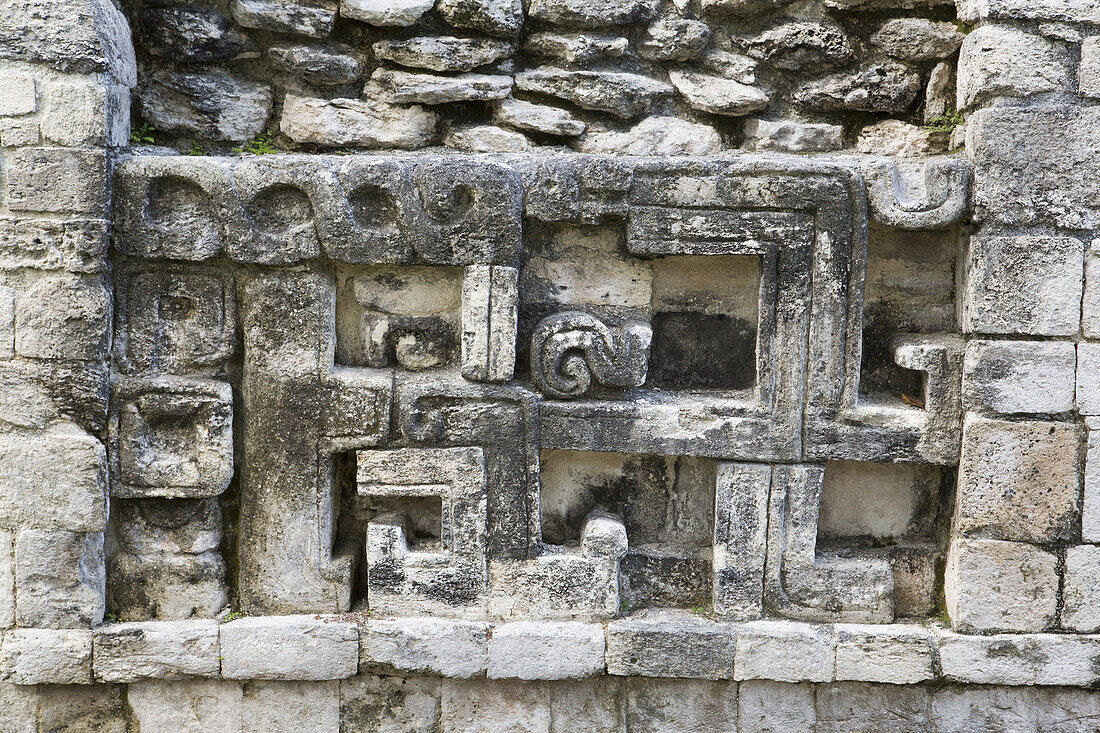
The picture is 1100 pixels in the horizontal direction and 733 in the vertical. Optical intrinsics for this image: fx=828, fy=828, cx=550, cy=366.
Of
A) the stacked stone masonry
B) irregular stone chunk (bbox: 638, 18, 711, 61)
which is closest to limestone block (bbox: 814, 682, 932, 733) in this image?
the stacked stone masonry

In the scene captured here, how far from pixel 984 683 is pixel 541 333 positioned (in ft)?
6.61

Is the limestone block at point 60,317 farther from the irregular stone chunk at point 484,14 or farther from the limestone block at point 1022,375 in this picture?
the limestone block at point 1022,375

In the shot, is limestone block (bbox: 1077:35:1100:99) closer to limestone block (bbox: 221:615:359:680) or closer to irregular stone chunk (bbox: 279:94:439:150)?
irregular stone chunk (bbox: 279:94:439:150)

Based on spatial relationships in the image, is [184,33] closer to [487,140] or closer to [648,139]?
[487,140]

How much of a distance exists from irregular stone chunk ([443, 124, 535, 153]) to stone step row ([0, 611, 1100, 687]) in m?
1.74

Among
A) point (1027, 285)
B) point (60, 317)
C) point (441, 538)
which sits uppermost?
point (1027, 285)

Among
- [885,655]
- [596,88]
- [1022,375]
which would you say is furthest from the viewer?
[596,88]

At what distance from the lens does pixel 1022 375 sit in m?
2.84

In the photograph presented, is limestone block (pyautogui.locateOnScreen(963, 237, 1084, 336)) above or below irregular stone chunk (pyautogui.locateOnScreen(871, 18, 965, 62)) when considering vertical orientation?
below

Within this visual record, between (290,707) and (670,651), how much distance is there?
1.39 m

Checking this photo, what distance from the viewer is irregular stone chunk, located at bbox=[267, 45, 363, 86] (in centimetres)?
304

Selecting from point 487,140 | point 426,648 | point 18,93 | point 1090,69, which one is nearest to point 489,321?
point 487,140

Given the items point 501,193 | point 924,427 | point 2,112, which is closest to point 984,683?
point 924,427

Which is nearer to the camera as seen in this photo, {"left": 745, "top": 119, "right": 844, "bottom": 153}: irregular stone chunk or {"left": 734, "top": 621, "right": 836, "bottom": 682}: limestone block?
{"left": 734, "top": 621, "right": 836, "bottom": 682}: limestone block
